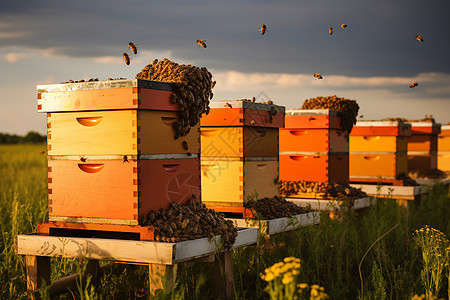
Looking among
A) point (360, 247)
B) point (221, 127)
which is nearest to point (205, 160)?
point (221, 127)

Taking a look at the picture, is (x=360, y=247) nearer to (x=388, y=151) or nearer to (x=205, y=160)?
(x=205, y=160)

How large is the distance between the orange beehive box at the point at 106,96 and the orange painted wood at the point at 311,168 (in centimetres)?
436

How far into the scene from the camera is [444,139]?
15.9m

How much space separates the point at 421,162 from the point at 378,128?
11.3 ft

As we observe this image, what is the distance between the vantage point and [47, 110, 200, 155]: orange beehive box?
4.76 metres

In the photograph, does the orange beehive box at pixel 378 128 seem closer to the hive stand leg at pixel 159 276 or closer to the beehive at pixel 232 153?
the beehive at pixel 232 153

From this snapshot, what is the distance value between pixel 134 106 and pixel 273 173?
9.73ft

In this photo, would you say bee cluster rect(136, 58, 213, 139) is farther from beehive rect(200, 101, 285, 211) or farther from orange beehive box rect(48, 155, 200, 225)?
beehive rect(200, 101, 285, 211)

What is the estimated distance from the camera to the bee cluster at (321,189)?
28.8 feet

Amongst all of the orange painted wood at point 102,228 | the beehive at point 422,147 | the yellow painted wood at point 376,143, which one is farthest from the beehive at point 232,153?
the beehive at point 422,147

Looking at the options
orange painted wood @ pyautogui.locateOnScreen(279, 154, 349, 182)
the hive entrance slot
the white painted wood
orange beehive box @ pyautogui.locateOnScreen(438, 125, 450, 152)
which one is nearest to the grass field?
the white painted wood

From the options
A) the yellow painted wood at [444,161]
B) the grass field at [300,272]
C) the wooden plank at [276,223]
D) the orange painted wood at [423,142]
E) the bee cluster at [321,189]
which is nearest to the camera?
the grass field at [300,272]

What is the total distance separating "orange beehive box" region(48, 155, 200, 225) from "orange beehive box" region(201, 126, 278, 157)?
128cm

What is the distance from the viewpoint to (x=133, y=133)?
15.5 feet
